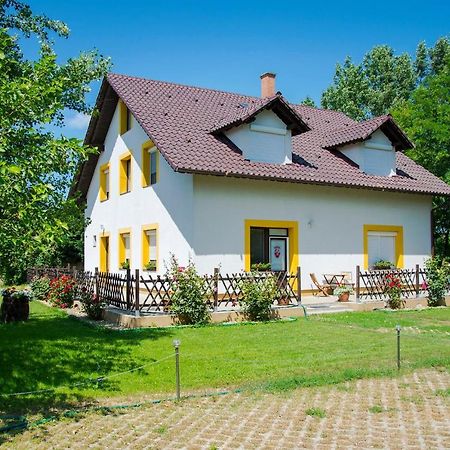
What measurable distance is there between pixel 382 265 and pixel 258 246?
198 inches

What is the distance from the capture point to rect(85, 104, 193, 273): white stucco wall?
17.0 m

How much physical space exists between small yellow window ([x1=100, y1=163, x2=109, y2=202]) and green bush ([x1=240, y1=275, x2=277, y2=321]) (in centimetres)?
1118

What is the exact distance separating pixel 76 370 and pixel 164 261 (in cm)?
874

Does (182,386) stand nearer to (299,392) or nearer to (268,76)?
(299,392)

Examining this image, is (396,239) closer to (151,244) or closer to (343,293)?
(343,293)

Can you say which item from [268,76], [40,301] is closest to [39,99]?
[40,301]

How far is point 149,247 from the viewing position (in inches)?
760

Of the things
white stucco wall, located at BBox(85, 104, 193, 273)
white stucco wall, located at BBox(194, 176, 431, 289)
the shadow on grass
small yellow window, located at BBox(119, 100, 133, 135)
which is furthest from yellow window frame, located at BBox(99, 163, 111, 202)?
the shadow on grass

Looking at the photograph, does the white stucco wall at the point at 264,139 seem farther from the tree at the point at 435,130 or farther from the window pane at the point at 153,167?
the tree at the point at 435,130

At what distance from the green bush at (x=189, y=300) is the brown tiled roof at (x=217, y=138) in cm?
340

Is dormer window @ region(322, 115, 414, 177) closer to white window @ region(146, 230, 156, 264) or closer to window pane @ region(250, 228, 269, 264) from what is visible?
window pane @ region(250, 228, 269, 264)

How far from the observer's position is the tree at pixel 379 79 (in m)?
46.1

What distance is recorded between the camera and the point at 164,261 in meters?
17.3

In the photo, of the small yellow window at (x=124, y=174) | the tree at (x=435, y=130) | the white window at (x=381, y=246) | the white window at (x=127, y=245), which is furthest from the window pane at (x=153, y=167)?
the tree at (x=435, y=130)
